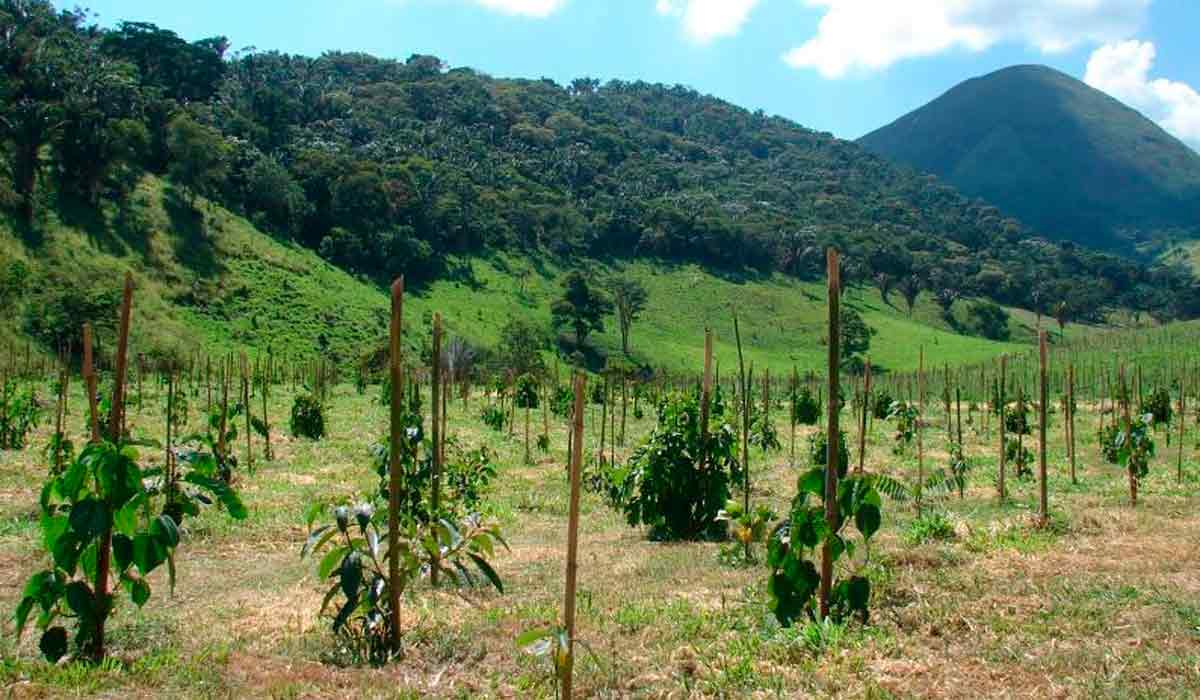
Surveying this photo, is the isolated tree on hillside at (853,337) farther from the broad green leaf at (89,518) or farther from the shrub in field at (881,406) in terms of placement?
the broad green leaf at (89,518)

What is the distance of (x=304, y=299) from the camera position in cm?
5050

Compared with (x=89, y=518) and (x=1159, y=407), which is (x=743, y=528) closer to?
(x=89, y=518)

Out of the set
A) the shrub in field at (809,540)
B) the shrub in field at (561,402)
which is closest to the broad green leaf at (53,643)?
the shrub in field at (809,540)

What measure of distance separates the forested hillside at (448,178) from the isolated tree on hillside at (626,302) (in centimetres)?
1178

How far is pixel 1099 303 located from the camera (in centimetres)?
9875

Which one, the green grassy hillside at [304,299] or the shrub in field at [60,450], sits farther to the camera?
the green grassy hillside at [304,299]

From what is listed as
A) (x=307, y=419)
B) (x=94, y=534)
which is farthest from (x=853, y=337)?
(x=94, y=534)

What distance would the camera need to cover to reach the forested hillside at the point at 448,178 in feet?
161

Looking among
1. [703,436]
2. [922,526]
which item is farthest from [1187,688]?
[703,436]

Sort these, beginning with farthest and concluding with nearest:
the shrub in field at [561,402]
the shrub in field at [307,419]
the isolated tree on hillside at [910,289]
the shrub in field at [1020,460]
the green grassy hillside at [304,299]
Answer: the isolated tree on hillside at [910,289]
the green grassy hillside at [304,299]
the shrub in field at [561,402]
the shrub in field at [307,419]
the shrub in field at [1020,460]

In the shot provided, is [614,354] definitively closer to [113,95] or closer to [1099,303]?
[113,95]

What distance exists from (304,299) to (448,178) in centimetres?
3183

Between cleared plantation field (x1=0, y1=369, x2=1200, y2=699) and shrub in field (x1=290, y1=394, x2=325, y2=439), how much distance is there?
8779mm

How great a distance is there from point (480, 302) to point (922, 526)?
5645 centimetres
